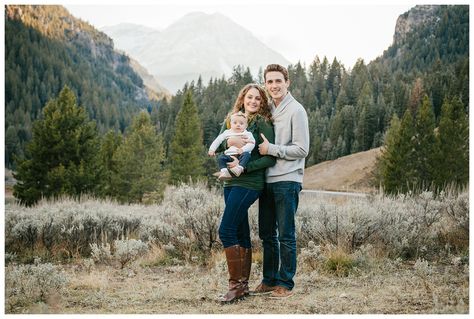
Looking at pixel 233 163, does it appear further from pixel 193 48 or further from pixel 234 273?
pixel 193 48

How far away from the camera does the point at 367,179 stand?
40.4 m

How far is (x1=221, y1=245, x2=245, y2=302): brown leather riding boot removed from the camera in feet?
12.5

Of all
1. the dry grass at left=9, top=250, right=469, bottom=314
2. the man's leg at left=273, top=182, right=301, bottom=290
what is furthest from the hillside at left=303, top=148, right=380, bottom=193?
the man's leg at left=273, top=182, right=301, bottom=290

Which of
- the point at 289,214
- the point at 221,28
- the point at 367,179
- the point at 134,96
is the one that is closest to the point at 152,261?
the point at 289,214

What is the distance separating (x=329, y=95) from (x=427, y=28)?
21714 millimetres

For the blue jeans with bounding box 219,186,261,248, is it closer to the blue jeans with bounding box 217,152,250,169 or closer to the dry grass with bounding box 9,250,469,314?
the blue jeans with bounding box 217,152,250,169

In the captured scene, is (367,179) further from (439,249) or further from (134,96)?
(134,96)

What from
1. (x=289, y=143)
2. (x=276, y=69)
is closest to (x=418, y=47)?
(x=276, y=69)

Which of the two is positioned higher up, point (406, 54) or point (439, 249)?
point (406, 54)

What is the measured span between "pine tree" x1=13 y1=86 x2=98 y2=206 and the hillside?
75.7ft

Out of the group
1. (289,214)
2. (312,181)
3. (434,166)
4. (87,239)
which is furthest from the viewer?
(312,181)

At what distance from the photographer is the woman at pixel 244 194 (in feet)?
12.3

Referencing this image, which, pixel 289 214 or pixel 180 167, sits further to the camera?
pixel 180 167

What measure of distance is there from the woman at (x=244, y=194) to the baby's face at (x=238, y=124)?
102 millimetres
